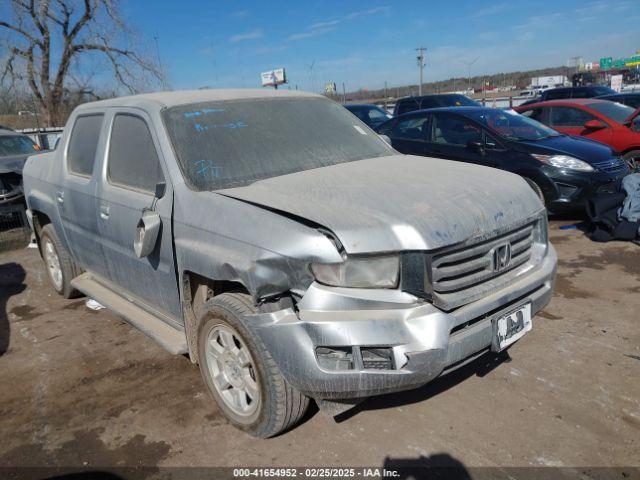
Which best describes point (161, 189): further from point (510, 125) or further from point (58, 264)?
point (510, 125)

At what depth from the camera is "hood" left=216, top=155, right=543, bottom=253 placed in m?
2.30

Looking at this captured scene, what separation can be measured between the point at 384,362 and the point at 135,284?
2079 millimetres

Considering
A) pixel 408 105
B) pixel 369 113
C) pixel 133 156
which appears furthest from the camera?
pixel 408 105

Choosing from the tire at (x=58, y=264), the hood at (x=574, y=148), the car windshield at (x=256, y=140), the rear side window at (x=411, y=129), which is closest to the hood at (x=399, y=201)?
the car windshield at (x=256, y=140)

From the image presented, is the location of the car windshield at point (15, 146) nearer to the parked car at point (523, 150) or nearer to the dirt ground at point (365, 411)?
the dirt ground at point (365, 411)

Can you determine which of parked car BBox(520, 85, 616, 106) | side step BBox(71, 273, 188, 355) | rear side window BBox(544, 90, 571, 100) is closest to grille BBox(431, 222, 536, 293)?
side step BBox(71, 273, 188, 355)

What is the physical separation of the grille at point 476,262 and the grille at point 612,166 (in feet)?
15.0

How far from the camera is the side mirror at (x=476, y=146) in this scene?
273 inches

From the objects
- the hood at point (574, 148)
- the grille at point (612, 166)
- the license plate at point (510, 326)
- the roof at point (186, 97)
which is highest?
the roof at point (186, 97)

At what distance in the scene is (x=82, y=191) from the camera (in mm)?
3918

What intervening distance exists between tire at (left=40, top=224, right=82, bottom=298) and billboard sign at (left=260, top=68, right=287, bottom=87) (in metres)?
39.3

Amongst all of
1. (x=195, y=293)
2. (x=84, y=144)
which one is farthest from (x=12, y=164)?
(x=195, y=293)

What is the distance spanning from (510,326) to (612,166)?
525 centimetres

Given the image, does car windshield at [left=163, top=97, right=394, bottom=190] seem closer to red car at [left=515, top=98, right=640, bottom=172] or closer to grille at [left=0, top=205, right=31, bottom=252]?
grille at [left=0, top=205, right=31, bottom=252]
